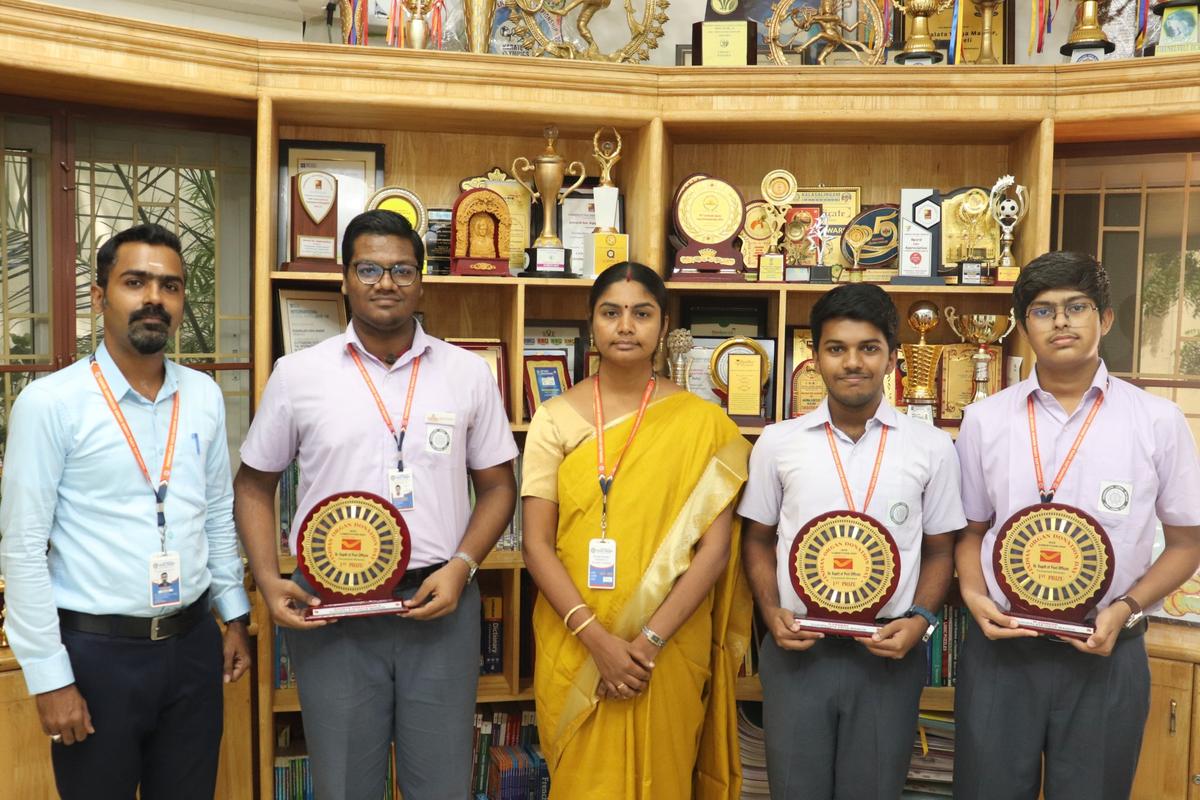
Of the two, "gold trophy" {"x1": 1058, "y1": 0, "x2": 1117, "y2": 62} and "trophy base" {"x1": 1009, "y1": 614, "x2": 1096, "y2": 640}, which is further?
"gold trophy" {"x1": 1058, "y1": 0, "x2": 1117, "y2": 62}

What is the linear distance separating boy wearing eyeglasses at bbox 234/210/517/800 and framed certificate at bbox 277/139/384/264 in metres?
0.86

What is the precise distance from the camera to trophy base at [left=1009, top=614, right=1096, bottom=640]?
1979mm

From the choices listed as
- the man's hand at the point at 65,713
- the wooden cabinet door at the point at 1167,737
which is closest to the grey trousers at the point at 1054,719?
the wooden cabinet door at the point at 1167,737

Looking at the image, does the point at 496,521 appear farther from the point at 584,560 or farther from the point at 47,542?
the point at 47,542

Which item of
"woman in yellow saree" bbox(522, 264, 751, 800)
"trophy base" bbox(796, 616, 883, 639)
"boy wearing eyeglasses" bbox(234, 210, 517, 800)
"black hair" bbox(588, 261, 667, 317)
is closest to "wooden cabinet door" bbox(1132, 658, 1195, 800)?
"trophy base" bbox(796, 616, 883, 639)

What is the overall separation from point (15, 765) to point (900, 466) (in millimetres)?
2286

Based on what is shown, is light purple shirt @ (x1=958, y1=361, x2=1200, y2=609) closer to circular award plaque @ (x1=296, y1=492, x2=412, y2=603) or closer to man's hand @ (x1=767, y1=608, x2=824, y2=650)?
man's hand @ (x1=767, y1=608, x2=824, y2=650)

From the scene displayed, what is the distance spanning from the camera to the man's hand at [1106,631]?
1.97 meters

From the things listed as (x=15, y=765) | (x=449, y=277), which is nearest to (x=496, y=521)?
(x=449, y=277)

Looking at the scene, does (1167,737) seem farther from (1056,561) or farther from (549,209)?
(549,209)

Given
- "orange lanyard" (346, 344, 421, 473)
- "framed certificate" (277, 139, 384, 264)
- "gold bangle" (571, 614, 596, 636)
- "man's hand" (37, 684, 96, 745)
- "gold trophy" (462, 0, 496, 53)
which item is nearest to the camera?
"man's hand" (37, 684, 96, 745)

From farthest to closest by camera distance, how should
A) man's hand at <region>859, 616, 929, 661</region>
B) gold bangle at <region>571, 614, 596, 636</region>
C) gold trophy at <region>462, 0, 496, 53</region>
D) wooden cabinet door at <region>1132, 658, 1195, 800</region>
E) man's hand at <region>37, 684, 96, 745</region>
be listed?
gold trophy at <region>462, 0, 496, 53</region> → wooden cabinet door at <region>1132, 658, 1195, 800</region> → gold bangle at <region>571, 614, 596, 636</region> → man's hand at <region>859, 616, 929, 661</region> → man's hand at <region>37, 684, 96, 745</region>

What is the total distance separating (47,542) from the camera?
74.8 inches

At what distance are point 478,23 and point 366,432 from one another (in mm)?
1389
